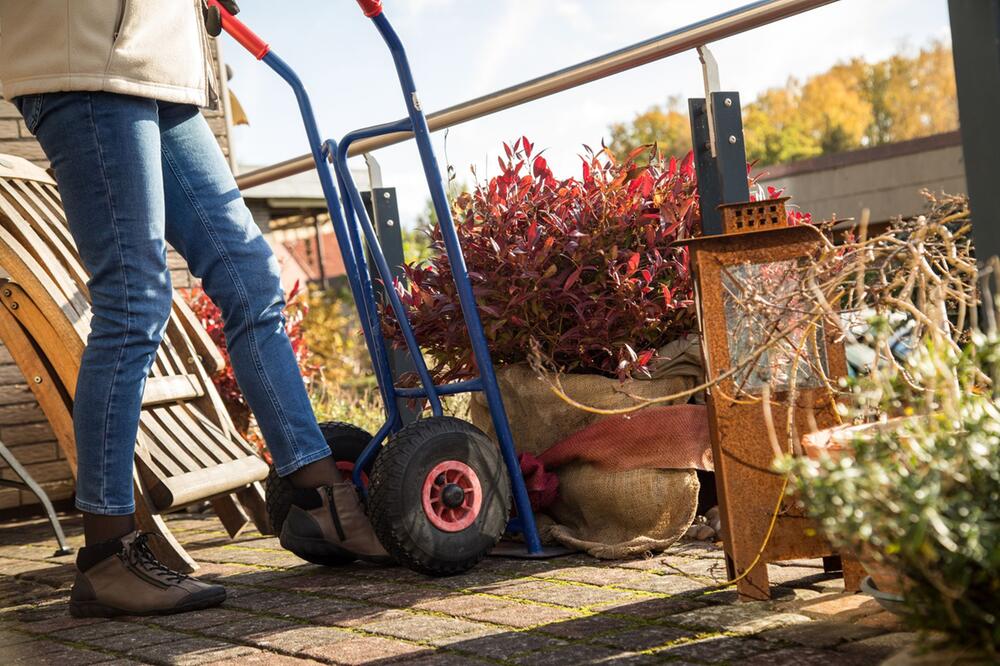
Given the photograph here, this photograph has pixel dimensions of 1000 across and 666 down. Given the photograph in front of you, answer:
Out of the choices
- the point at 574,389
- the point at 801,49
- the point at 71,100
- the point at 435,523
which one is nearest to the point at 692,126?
the point at 574,389

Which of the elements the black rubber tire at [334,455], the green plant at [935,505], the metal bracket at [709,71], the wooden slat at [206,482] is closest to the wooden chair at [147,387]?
the wooden slat at [206,482]

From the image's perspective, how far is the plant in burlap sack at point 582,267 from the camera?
261 centimetres

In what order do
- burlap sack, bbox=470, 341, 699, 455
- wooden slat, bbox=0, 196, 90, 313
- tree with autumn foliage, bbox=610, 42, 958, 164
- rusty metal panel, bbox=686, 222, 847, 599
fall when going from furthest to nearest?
1. tree with autumn foliage, bbox=610, 42, 958, 164
2. wooden slat, bbox=0, 196, 90, 313
3. burlap sack, bbox=470, 341, 699, 455
4. rusty metal panel, bbox=686, 222, 847, 599

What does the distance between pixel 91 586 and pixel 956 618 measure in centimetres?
167

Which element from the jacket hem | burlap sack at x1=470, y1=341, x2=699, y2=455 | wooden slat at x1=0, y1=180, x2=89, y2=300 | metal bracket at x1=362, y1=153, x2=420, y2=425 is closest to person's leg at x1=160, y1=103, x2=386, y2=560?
the jacket hem

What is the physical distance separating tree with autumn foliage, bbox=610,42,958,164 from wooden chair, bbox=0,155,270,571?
161 feet

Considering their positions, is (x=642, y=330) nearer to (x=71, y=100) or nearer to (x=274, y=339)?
(x=274, y=339)

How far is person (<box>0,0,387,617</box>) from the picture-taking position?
215 centimetres

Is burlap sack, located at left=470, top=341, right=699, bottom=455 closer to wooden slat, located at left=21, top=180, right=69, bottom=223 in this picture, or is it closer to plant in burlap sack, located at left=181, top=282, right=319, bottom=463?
plant in burlap sack, located at left=181, top=282, right=319, bottom=463

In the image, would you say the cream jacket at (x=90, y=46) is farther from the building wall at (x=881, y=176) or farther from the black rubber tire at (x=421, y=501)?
the building wall at (x=881, y=176)

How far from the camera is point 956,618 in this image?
1.17 m

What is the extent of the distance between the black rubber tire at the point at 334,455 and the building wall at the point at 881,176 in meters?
14.2

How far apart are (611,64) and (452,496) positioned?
4.03 ft

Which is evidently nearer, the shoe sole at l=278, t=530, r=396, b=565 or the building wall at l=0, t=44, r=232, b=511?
the shoe sole at l=278, t=530, r=396, b=565
